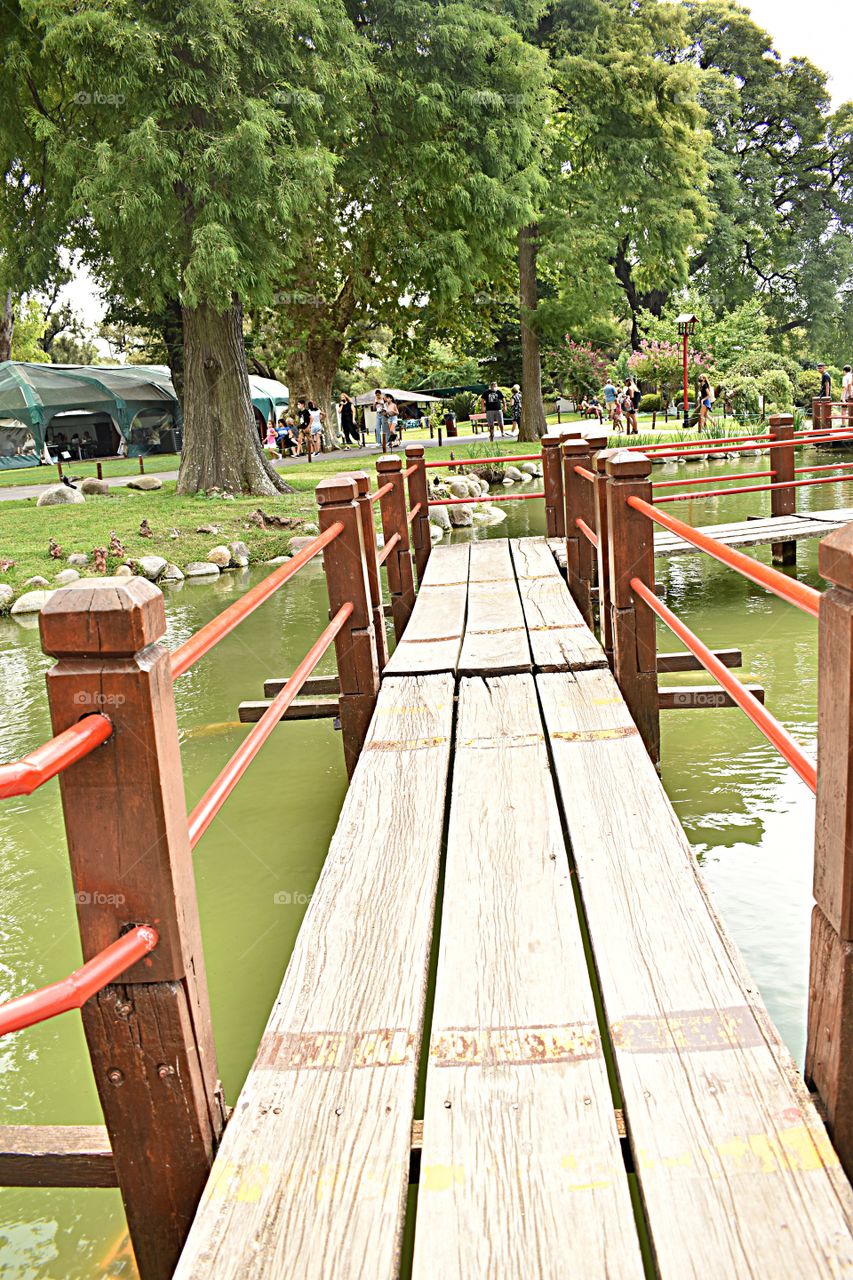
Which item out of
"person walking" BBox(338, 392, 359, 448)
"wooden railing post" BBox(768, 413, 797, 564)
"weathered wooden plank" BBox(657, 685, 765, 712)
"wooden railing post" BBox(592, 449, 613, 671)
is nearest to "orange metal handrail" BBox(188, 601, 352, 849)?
"wooden railing post" BBox(592, 449, 613, 671)

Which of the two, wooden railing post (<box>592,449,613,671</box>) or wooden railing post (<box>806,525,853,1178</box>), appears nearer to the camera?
wooden railing post (<box>806,525,853,1178</box>)

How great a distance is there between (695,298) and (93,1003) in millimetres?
36300

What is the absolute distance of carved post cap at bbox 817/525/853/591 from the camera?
1665mm

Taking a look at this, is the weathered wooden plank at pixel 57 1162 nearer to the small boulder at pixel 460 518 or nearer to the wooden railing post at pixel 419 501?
the wooden railing post at pixel 419 501

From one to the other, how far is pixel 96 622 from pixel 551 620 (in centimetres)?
417

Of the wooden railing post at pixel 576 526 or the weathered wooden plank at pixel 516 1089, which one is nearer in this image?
the weathered wooden plank at pixel 516 1089

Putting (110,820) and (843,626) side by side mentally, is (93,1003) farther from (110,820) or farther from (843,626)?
(843,626)

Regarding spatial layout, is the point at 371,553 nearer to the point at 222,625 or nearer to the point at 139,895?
the point at 222,625

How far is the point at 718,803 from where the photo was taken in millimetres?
4910

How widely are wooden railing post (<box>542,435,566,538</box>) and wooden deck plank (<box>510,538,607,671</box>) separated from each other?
633 mm

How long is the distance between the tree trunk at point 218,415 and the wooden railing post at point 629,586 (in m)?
13.1

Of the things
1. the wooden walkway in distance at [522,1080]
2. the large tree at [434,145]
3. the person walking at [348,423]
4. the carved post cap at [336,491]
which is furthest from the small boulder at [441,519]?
the person walking at [348,423]

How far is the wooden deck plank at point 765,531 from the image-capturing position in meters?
8.78

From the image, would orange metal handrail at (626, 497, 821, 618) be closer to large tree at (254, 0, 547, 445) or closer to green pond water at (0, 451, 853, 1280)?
green pond water at (0, 451, 853, 1280)
